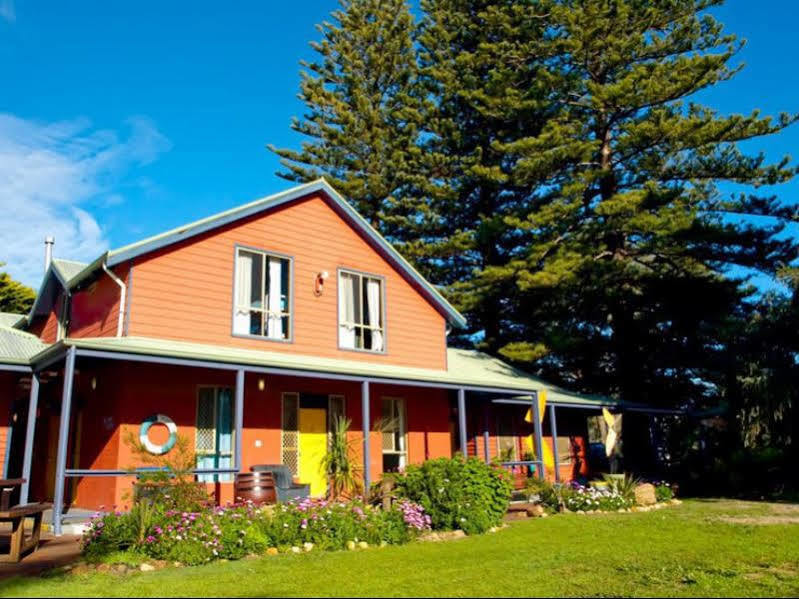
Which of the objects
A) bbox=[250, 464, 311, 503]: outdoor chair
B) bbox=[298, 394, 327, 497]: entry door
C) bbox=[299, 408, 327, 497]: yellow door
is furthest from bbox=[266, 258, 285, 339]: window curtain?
bbox=[250, 464, 311, 503]: outdoor chair

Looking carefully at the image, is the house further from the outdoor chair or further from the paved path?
the outdoor chair

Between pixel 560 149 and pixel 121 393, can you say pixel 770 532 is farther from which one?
pixel 560 149

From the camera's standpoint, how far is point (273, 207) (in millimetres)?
14945

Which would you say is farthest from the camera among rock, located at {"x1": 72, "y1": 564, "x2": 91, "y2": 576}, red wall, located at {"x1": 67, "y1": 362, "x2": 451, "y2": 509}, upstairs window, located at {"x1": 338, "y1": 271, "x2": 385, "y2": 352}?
upstairs window, located at {"x1": 338, "y1": 271, "x2": 385, "y2": 352}

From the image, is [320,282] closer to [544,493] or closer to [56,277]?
[56,277]

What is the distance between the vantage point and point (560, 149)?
952 inches

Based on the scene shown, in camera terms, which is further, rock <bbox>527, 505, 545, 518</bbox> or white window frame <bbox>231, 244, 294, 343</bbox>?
white window frame <bbox>231, 244, 294, 343</bbox>

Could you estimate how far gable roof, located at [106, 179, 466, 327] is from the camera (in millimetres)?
12409

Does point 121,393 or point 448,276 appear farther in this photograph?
point 448,276

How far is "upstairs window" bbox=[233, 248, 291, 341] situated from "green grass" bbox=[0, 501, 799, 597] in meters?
6.33

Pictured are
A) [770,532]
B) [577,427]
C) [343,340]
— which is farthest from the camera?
[577,427]

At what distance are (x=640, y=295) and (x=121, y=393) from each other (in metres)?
18.5

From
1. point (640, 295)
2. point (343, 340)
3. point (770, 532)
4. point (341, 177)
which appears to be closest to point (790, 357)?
point (640, 295)

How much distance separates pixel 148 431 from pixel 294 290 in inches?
175
